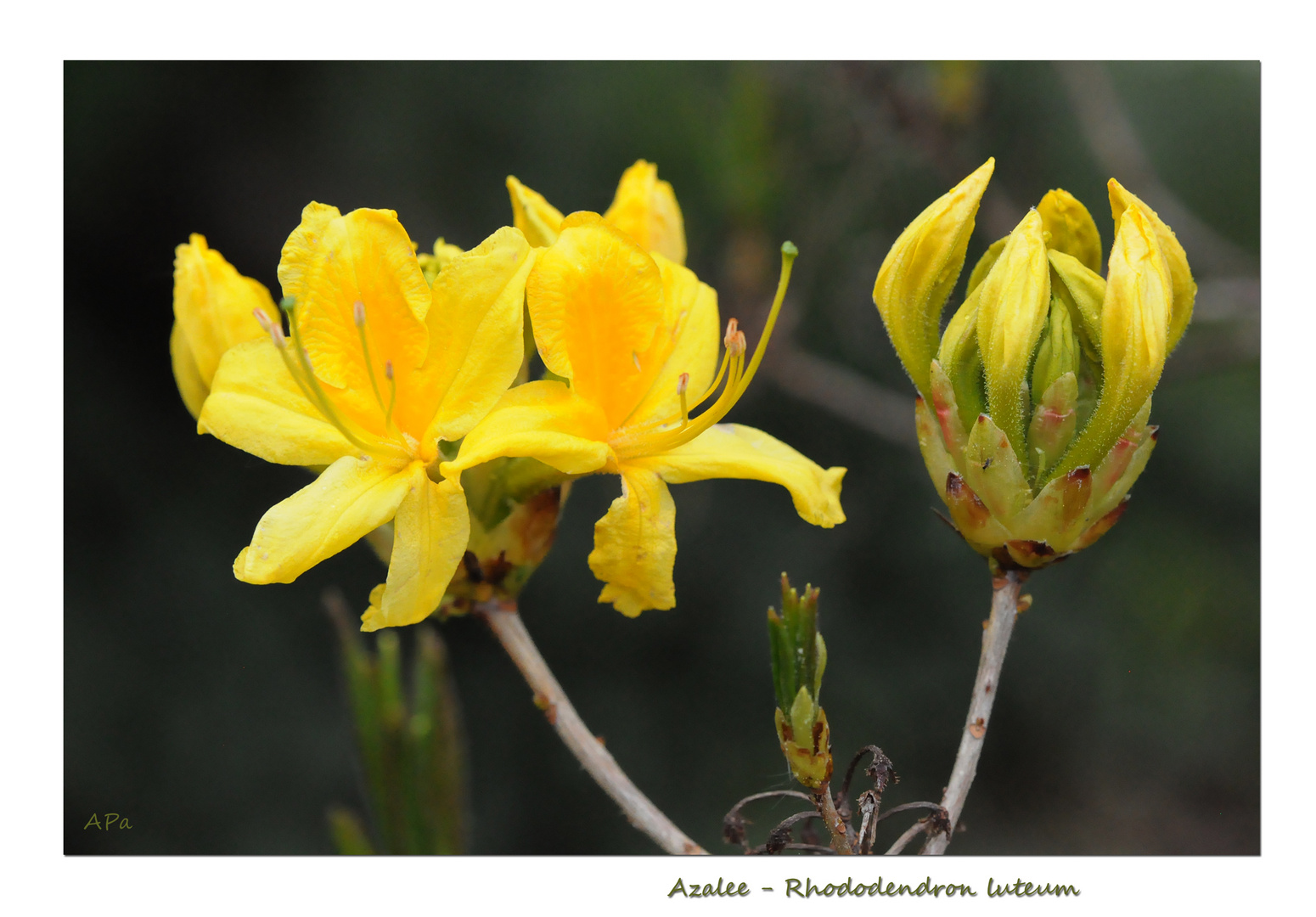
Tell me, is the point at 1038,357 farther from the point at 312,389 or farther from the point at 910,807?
the point at 312,389

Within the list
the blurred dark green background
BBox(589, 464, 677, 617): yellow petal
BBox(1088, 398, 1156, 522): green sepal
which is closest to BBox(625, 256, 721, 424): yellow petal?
BBox(589, 464, 677, 617): yellow petal

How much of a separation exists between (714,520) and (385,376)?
7.15ft

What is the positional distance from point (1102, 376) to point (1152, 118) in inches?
88.0

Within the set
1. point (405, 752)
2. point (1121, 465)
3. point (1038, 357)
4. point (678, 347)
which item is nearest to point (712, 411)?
point (678, 347)

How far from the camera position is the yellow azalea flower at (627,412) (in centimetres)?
128

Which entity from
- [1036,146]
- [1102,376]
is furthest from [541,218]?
[1036,146]

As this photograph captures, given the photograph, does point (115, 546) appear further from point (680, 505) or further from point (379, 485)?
point (379, 485)

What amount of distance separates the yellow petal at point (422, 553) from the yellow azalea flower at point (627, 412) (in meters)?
0.08

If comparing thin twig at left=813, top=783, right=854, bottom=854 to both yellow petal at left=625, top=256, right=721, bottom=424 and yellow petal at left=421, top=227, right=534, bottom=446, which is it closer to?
yellow petal at left=625, top=256, right=721, bottom=424

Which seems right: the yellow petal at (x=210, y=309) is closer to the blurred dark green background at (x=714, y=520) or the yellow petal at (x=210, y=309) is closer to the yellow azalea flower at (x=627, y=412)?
the yellow azalea flower at (x=627, y=412)

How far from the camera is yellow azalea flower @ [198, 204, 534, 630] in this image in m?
1.23

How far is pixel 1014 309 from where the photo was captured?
127 cm

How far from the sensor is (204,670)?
3.09 meters

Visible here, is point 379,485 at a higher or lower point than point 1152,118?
lower
